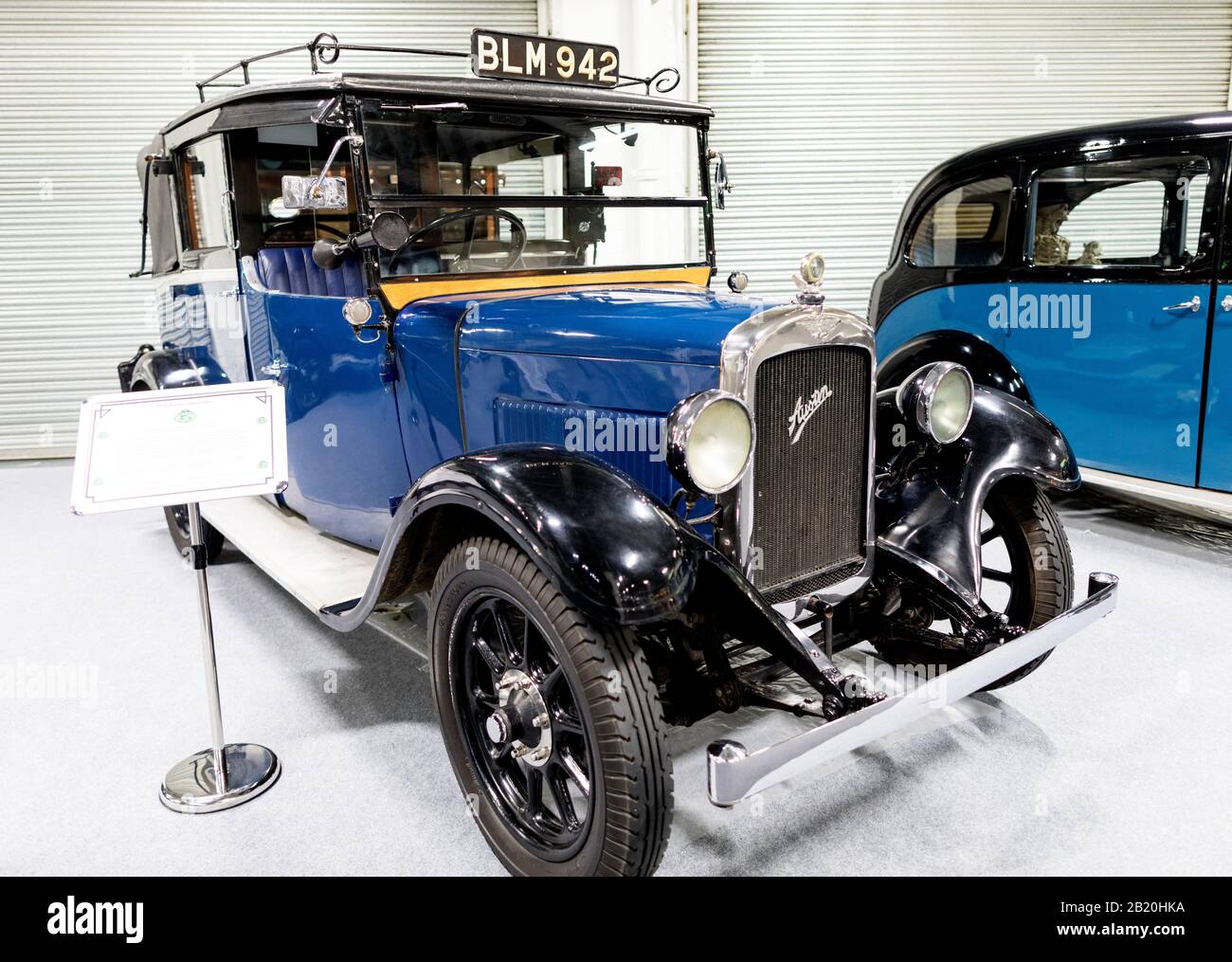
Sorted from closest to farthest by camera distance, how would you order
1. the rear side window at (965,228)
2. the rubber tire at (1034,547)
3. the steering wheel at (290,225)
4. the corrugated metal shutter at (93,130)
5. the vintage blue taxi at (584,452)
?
1. the vintage blue taxi at (584,452)
2. the rubber tire at (1034,547)
3. the steering wheel at (290,225)
4. the rear side window at (965,228)
5. the corrugated metal shutter at (93,130)

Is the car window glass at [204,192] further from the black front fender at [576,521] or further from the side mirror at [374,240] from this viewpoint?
the black front fender at [576,521]

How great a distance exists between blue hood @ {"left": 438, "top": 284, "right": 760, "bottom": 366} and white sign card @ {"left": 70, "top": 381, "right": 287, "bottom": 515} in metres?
0.58

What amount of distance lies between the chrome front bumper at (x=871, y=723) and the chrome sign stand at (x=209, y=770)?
141 cm

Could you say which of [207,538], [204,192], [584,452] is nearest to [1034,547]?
[584,452]

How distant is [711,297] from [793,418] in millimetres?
499

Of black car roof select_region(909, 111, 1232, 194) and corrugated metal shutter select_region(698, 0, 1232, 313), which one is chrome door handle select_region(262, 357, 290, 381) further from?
corrugated metal shutter select_region(698, 0, 1232, 313)

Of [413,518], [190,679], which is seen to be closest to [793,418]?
[413,518]

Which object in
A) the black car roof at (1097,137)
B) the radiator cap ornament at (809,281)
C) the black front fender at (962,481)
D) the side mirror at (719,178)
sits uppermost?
the black car roof at (1097,137)

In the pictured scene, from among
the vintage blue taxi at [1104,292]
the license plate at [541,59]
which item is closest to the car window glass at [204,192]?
the license plate at [541,59]

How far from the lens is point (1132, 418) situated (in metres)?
4.26

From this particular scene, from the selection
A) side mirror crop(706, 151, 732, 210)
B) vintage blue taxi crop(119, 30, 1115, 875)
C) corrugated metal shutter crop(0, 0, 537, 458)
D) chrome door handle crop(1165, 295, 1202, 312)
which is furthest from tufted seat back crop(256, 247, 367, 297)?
corrugated metal shutter crop(0, 0, 537, 458)

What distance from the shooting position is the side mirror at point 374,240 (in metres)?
2.40

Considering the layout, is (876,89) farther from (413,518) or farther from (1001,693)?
(413,518)

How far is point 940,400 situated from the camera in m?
2.51
